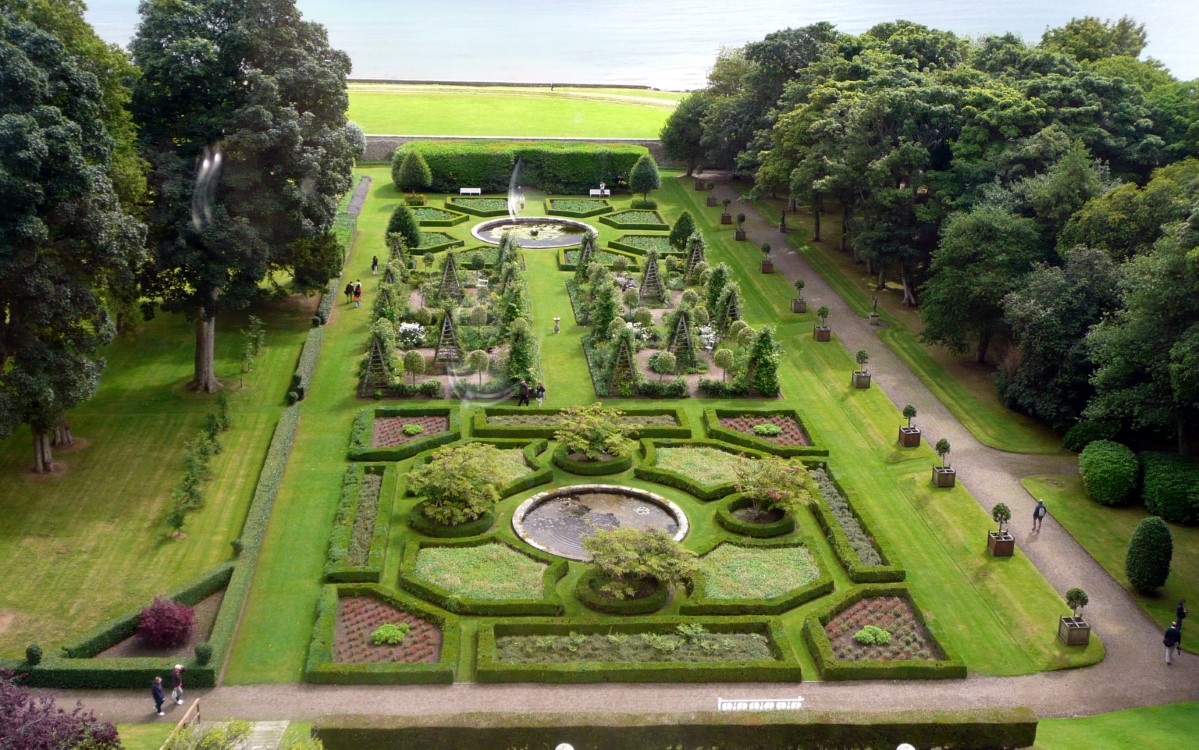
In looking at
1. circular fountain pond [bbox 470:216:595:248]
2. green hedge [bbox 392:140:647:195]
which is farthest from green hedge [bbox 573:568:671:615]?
green hedge [bbox 392:140:647:195]

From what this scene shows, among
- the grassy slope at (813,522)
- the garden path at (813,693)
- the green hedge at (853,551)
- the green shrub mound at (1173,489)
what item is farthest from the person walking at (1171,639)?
the green shrub mound at (1173,489)

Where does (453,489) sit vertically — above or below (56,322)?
below

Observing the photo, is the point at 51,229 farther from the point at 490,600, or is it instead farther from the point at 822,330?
the point at 822,330

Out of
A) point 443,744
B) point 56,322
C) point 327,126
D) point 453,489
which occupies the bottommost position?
point 443,744

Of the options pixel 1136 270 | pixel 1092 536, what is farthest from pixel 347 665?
pixel 1136 270

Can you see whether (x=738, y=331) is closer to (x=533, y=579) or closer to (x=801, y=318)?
(x=801, y=318)

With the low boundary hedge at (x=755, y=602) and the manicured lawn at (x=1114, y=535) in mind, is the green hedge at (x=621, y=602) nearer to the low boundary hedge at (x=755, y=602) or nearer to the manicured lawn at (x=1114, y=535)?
the low boundary hedge at (x=755, y=602)
